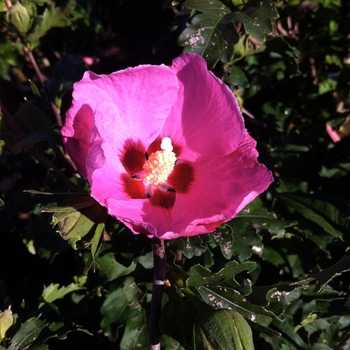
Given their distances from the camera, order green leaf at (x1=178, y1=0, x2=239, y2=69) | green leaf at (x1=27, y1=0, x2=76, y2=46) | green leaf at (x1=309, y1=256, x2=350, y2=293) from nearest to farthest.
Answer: green leaf at (x1=309, y1=256, x2=350, y2=293) < green leaf at (x1=178, y1=0, x2=239, y2=69) < green leaf at (x1=27, y1=0, x2=76, y2=46)

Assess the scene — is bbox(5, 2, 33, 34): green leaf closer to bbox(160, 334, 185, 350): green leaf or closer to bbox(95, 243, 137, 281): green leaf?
bbox(95, 243, 137, 281): green leaf

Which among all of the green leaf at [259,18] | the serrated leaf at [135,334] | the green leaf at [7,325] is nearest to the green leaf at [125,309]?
the serrated leaf at [135,334]

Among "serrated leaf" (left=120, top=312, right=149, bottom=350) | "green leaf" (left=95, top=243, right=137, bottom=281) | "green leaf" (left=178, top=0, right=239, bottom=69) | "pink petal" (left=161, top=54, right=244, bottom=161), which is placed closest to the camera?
"pink petal" (left=161, top=54, right=244, bottom=161)

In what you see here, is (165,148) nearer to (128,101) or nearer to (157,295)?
(128,101)

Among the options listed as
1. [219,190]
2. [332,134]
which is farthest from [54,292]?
[332,134]

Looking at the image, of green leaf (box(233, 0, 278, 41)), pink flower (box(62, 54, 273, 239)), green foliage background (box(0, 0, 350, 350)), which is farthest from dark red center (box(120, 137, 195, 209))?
green leaf (box(233, 0, 278, 41))

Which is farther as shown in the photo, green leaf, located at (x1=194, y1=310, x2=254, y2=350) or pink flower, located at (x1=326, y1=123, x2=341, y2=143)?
pink flower, located at (x1=326, y1=123, x2=341, y2=143)

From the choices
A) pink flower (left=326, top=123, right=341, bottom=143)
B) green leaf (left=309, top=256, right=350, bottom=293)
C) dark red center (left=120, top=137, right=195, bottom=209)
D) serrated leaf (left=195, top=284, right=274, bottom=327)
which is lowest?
pink flower (left=326, top=123, right=341, bottom=143)
